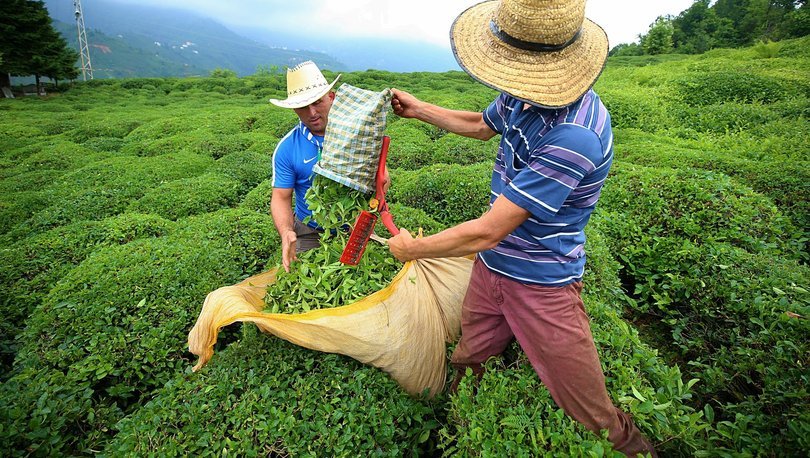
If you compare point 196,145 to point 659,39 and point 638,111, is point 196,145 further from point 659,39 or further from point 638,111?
point 659,39

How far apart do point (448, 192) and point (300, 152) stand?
8.13 ft

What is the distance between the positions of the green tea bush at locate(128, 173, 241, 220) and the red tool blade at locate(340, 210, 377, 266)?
16.2 feet

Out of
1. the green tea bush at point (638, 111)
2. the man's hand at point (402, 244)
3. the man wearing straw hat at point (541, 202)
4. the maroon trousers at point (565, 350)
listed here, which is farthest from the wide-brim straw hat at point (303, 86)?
the green tea bush at point (638, 111)

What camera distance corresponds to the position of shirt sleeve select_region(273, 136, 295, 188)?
3.49 m

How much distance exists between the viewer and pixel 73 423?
2846 millimetres

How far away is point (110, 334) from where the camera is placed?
11.9 feet

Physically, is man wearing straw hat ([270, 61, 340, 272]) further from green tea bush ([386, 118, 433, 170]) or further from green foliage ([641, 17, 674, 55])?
green foliage ([641, 17, 674, 55])

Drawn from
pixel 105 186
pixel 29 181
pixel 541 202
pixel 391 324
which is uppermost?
pixel 541 202

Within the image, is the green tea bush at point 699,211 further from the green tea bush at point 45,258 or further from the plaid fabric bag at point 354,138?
the green tea bush at point 45,258

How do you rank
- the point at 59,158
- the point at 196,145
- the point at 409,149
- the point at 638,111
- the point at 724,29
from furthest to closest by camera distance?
the point at 724,29
the point at 196,145
the point at 59,158
the point at 638,111
the point at 409,149

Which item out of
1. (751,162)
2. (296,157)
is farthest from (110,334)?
(751,162)

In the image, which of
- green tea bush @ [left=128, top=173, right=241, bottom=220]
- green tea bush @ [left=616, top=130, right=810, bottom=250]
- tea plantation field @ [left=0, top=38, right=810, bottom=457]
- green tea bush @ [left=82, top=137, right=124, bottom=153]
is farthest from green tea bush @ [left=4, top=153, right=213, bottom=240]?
green tea bush @ [left=616, top=130, right=810, bottom=250]

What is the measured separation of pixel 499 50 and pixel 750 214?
4.09 meters

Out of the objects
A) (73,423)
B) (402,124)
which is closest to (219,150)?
(402,124)
